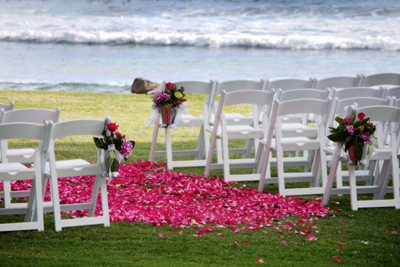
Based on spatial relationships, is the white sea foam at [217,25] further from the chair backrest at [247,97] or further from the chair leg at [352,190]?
the chair leg at [352,190]

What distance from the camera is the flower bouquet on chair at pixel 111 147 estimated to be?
12.8 feet

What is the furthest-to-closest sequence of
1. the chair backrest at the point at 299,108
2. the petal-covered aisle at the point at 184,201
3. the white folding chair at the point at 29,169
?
the chair backrest at the point at 299,108
the petal-covered aisle at the point at 184,201
the white folding chair at the point at 29,169

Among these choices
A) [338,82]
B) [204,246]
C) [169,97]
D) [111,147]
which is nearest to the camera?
[204,246]

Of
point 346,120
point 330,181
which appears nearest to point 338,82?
point 330,181

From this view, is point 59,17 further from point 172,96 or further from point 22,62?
point 172,96

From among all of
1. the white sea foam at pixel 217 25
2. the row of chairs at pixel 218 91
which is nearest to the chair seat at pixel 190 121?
the row of chairs at pixel 218 91

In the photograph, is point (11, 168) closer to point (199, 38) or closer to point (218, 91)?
point (218, 91)

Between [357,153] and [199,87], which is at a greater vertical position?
[199,87]

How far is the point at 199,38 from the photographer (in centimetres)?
2066

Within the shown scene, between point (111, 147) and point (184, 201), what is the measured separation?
1.12 meters

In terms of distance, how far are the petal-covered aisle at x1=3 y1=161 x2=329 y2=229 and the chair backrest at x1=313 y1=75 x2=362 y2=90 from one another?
5.77 ft

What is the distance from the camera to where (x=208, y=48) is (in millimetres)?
20609

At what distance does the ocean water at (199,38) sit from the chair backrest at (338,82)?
11.6 meters

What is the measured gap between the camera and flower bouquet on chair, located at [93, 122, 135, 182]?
3.91m
